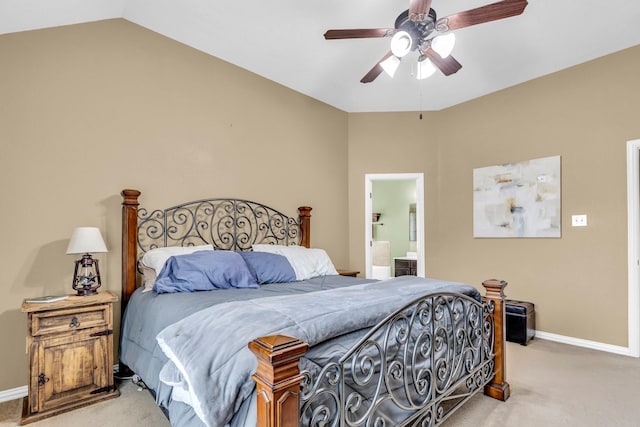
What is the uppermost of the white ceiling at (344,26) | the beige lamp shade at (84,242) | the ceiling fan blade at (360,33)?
the white ceiling at (344,26)

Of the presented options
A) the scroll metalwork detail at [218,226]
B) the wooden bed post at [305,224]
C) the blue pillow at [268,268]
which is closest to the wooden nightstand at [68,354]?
the scroll metalwork detail at [218,226]

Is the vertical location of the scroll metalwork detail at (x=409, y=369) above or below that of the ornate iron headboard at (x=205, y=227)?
below

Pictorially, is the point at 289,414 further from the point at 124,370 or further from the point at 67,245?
the point at 67,245

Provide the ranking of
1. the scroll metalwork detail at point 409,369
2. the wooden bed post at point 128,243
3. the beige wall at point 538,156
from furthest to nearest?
the beige wall at point 538,156 → the wooden bed post at point 128,243 → the scroll metalwork detail at point 409,369

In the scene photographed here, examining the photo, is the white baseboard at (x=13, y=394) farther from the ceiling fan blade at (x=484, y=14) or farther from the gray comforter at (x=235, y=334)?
the ceiling fan blade at (x=484, y=14)

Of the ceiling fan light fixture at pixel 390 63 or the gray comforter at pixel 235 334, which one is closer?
the gray comforter at pixel 235 334

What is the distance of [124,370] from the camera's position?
2629mm

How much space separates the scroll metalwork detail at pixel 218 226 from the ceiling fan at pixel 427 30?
1.95 meters

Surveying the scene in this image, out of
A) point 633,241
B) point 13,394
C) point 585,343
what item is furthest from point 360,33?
point 585,343

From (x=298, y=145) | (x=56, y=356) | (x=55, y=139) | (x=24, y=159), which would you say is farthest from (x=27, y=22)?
(x=298, y=145)

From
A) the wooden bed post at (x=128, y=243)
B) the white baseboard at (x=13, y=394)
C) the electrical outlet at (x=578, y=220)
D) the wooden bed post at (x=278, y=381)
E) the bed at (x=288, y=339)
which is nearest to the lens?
the wooden bed post at (x=278, y=381)

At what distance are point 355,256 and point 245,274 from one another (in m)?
2.36

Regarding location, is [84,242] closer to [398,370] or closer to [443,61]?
[398,370]

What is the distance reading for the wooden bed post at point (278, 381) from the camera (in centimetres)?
Answer: 100
